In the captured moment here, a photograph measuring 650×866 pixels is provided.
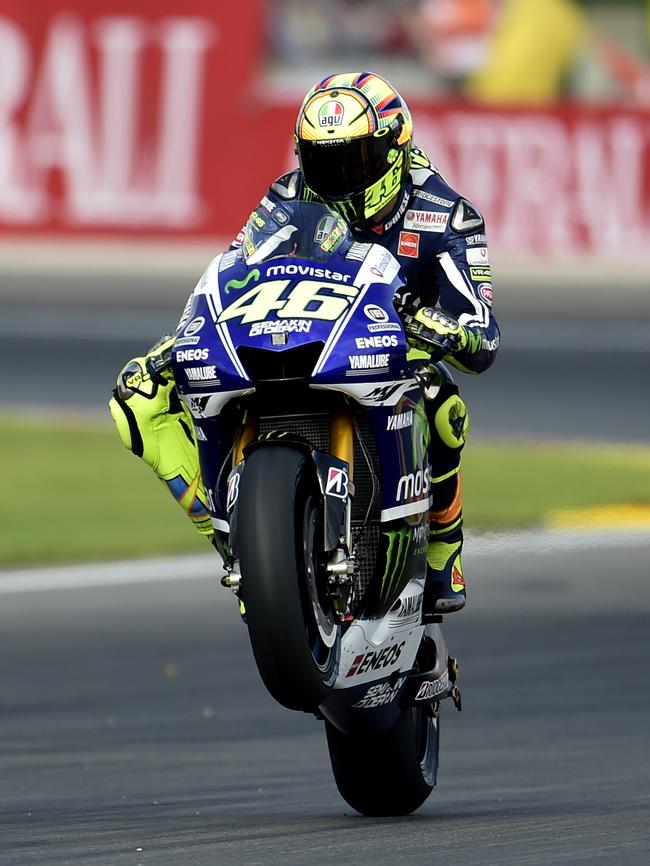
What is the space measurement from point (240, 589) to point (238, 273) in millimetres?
844

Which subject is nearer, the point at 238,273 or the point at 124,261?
the point at 238,273

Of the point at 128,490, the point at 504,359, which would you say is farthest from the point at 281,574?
the point at 504,359

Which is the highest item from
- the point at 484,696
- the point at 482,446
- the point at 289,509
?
the point at 289,509

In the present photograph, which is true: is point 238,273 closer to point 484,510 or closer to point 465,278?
point 465,278

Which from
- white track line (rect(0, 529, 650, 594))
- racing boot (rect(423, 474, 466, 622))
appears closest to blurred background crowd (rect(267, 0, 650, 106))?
white track line (rect(0, 529, 650, 594))

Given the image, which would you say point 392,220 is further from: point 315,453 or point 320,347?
point 315,453

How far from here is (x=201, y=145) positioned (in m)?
23.2

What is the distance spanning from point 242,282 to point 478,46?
19.1 m

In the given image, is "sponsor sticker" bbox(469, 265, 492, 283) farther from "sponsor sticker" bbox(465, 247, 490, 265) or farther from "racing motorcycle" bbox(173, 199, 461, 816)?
"racing motorcycle" bbox(173, 199, 461, 816)

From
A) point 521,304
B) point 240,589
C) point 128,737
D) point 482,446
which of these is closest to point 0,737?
point 128,737

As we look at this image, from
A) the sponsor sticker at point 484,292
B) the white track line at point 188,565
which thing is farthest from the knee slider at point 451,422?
the white track line at point 188,565

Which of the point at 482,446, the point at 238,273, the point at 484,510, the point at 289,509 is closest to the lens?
the point at 289,509

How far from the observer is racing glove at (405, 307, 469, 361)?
531cm

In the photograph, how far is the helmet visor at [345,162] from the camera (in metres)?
5.40
